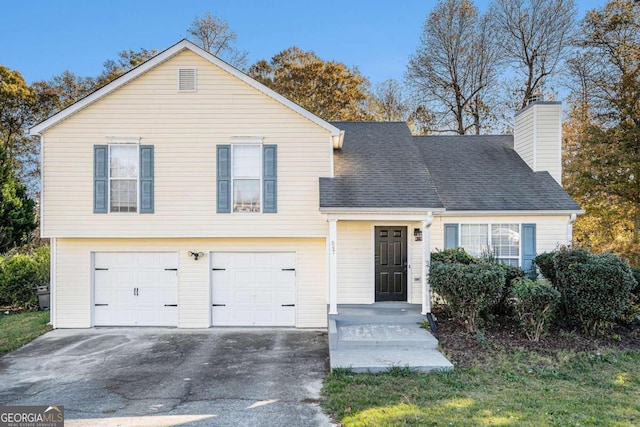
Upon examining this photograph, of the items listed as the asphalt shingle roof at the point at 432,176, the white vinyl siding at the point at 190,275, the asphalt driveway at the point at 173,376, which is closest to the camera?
the asphalt driveway at the point at 173,376

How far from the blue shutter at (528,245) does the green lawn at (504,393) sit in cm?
334

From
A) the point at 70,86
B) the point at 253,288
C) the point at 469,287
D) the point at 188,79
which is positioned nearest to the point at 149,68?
the point at 188,79

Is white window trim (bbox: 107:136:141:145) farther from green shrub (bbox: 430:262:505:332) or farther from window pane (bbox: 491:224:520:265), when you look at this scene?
window pane (bbox: 491:224:520:265)

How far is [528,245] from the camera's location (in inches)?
422

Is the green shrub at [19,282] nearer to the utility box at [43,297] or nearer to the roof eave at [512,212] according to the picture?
the utility box at [43,297]

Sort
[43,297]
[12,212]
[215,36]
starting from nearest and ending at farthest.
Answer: [43,297], [12,212], [215,36]

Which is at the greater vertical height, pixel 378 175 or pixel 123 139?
pixel 123 139

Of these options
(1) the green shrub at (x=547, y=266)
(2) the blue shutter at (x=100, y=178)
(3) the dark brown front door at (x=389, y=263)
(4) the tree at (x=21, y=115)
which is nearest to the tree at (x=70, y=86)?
(4) the tree at (x=21, y=115)

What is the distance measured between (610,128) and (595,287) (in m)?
11.8

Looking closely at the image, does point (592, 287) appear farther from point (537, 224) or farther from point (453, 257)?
point (537, 224)

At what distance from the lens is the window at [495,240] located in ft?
35.4

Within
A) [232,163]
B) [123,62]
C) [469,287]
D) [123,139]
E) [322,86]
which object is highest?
[123,62]

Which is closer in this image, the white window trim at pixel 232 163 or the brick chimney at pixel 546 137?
the white window trim at pixel 232 163
